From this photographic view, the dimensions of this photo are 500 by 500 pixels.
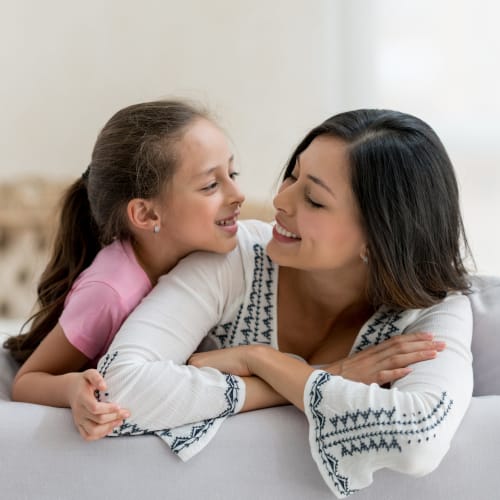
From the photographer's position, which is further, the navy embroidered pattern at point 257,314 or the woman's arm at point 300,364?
the navy embroidered pattern at point 257,314

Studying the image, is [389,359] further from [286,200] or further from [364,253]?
[286,200]

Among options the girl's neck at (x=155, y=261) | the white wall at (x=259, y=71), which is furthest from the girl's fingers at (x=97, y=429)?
the white wall at (x=259, y=71)

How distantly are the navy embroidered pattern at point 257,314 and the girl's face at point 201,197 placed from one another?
10cm

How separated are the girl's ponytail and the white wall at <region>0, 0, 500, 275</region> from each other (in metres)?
1.56

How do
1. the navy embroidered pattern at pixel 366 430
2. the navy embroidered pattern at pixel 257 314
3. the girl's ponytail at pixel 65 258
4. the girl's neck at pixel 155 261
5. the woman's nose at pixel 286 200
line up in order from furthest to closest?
the girl's ponytail at pixel 65 258 < the girl's neck at pixel 155 261 < the navy embroidered pattern at pixel 257 314 < the woman's nose at pixel 286 200 < the navy embroidered pattern at pixel 366 430

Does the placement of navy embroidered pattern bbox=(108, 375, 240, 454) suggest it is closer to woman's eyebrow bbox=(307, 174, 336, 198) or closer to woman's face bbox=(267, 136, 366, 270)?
woman's face bbox=(267, 136, 366, 270)

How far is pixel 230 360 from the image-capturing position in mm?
1549

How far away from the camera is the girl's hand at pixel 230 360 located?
5.05ft

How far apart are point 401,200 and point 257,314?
1.32 feet

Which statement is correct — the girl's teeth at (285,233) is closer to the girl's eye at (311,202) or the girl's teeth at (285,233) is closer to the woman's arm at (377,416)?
the girl's eye at (311,202)

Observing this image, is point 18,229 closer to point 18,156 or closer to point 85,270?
point 18,156

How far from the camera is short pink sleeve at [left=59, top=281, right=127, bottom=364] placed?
1.66 m

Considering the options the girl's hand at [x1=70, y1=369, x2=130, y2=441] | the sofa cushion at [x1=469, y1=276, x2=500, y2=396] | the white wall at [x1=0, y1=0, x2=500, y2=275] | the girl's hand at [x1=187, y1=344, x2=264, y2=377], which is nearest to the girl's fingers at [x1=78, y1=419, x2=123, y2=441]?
the girl's hand at [x1=70, y1=369, x2=130, y2=441]

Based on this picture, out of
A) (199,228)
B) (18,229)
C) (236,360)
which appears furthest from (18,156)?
(236,360)
